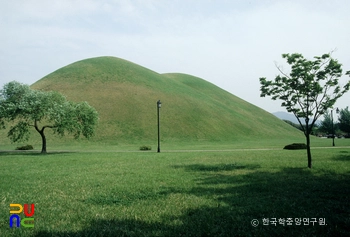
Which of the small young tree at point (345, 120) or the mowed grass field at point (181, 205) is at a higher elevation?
the small young tree at point (345, 120)

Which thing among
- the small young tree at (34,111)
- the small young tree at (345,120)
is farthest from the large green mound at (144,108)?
the small young tree at (34,111)

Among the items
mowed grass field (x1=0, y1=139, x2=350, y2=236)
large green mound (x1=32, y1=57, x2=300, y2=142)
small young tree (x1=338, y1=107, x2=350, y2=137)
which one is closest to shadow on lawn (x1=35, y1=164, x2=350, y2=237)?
mowed grass field (x1=0, y1=139, x2=350, y2=236)

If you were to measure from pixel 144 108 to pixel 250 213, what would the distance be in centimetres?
7551

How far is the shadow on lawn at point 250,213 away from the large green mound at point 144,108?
57.2 metres

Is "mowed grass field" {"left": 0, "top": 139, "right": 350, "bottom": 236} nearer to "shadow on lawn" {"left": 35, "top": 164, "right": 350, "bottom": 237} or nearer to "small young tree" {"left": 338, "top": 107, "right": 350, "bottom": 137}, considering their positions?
"shadow on lawn" {"left": 35, "top": 164, "right": 350, "bottom": 237}

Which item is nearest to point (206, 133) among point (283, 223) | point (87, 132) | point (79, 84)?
point (87, 132)

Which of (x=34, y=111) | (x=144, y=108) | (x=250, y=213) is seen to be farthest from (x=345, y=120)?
(x=250, y=213)

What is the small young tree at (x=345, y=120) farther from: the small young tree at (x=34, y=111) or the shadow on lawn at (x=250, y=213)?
the shadow on lawn at (x=250, y=213)

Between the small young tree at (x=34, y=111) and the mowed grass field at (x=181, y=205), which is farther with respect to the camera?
the small young tree at (x=34, y=111)

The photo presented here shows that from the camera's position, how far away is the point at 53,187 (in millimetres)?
11406

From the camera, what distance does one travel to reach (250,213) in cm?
740

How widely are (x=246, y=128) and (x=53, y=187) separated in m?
82.8

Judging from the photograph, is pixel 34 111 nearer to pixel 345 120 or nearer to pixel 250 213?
pixel 250 213

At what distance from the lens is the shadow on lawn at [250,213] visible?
19.9 ft
